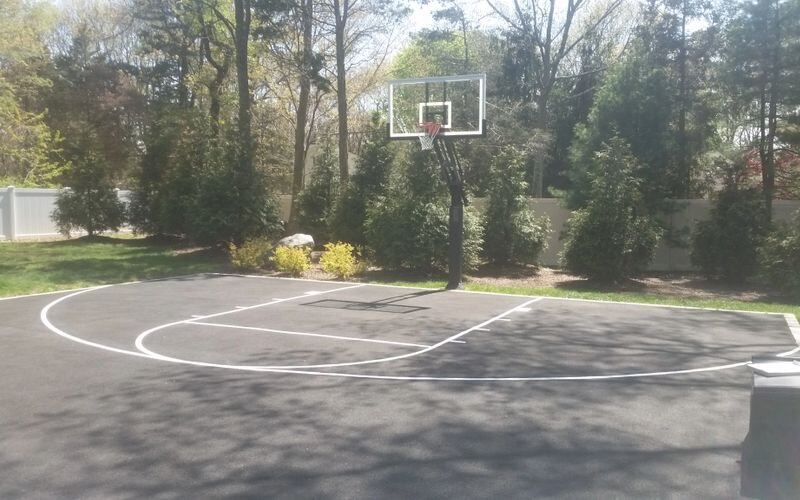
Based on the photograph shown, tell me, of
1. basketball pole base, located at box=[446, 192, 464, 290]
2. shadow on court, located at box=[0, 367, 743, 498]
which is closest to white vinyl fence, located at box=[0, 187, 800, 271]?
basketball pole base, located at box=[446, 192, 464, 290]

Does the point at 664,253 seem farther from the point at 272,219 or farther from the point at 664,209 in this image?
the point at 272,219

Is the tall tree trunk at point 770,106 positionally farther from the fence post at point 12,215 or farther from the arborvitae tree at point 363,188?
the fence post at point 12,215

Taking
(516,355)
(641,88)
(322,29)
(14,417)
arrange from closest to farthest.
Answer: (14,417) → (516,355) → (641,88) → (322,29)

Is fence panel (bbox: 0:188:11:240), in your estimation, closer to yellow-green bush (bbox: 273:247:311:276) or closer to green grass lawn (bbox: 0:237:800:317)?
green grass lawn (bbox: 0:237:800:317)

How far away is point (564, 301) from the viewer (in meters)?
15.4

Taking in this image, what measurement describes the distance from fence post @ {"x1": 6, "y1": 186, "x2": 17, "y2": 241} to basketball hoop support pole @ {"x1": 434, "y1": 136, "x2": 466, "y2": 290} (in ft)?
67.8

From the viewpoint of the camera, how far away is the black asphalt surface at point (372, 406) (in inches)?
209

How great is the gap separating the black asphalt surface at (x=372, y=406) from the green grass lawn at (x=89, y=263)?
4.38m

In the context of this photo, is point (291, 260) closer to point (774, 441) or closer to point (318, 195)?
point (318, 195)

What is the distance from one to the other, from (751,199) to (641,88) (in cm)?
634

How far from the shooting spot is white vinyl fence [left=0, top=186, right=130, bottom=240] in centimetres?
2914

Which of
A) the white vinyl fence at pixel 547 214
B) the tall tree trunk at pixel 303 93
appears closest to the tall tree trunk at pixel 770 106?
the white vinyl fence at pixel 547 214

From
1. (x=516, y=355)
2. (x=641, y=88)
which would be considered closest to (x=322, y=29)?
(x=641, y=88)

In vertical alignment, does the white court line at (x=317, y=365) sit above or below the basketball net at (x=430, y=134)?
below
